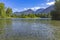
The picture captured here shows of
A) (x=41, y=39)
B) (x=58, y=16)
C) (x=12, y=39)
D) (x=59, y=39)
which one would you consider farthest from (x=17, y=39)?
(x=58, y=16)

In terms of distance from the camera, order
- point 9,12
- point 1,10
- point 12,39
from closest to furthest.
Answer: point 12,39 → point 1,10 → point 9,12

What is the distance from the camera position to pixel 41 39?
35.2 ft

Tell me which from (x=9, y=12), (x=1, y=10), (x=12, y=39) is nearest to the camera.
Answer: (x=12, y=39)

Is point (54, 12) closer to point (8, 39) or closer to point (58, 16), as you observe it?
point (58, 16)

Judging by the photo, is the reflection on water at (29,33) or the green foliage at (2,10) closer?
the reflection on water at (29,33)

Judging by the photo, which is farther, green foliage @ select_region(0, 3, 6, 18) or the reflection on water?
green foliage @ select_region(0, 3, 6, 18)

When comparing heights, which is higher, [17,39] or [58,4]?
[58,4]

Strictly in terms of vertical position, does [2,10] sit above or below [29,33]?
above

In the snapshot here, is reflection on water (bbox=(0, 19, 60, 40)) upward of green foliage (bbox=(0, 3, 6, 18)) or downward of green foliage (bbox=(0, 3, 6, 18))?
downward

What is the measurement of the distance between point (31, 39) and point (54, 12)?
169 feet

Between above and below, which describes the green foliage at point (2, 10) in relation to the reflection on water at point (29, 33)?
above

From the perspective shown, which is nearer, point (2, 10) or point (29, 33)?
point (29, 33)

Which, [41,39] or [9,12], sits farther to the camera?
[9,12]

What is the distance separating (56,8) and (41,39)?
2041 inches
